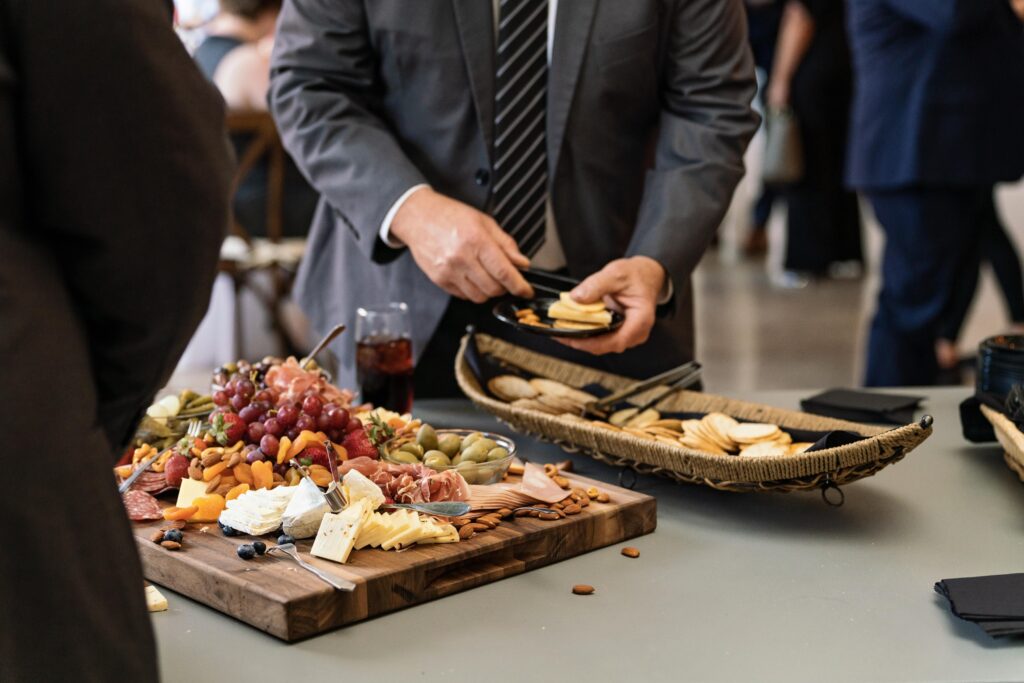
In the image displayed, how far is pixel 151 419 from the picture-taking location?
1.51 metres

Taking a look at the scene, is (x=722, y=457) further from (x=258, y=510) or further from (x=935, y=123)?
(x=935, y=123)

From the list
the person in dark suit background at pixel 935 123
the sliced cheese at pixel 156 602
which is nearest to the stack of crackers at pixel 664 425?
the sliced cheese at pixel 156 602

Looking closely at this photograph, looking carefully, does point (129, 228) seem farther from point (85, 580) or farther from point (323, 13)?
point (323, 13)

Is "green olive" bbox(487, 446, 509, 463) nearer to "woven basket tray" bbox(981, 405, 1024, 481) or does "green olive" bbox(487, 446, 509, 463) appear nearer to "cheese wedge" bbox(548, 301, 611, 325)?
"cheese wedge" bbox(548, 301, 611, 325)

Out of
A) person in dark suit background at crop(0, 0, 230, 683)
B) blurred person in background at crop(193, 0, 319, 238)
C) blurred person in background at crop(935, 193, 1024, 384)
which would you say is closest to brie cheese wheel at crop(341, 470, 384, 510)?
person in dark suit background at crop(0, 0, 230, 683)

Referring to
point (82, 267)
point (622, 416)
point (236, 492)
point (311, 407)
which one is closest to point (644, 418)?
point (622, 416)

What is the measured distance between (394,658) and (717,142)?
1.25 meters

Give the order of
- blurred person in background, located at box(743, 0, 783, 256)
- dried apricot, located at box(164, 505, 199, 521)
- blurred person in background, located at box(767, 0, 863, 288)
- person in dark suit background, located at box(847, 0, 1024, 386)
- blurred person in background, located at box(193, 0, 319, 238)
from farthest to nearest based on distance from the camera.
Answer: blurred person in background, located at box(743, 0, 783, 256), blurred person in background, located at box(767, 0, 863, 288), blurred person in background, located at box(193, 0, 319, 238), person in dark suit background, located at box(847, 0, 1024, 386), dried apricot, located at box(164, 505, 199, 521)

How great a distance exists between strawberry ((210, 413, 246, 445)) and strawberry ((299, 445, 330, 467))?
9cm

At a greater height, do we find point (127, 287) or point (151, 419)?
point (127, 287)

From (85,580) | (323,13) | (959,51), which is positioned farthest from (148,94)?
(959,51)

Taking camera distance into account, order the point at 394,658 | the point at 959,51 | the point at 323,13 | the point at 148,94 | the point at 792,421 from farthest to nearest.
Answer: the point at 959,51
the point at 323,13
the point at 792,421
the point at 394,658
the point at 148,94

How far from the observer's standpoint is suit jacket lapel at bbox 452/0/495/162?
6.54ft

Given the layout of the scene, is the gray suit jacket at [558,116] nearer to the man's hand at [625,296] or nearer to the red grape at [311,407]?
the man's hand at [625,296]
